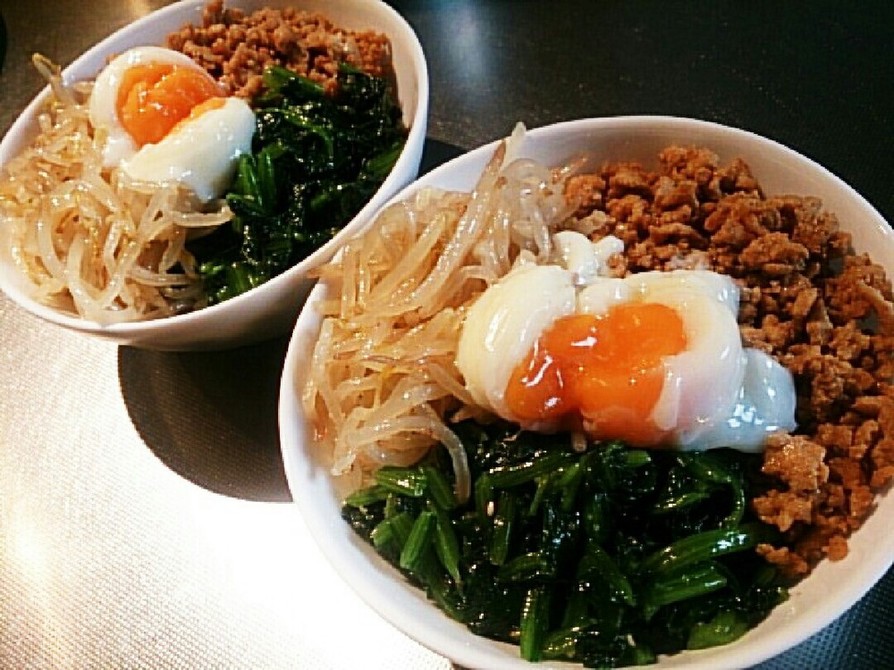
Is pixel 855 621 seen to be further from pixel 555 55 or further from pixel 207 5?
pixel 207 5

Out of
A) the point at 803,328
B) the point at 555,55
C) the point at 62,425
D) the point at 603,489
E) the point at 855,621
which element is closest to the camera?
the point at 603,489

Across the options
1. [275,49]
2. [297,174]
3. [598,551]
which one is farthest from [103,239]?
[598,551]

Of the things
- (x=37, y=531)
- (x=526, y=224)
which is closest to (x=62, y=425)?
(x=37, y=531)

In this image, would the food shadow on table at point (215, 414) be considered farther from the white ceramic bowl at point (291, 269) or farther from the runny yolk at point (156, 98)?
A: the runny yolk at point (156, 98)

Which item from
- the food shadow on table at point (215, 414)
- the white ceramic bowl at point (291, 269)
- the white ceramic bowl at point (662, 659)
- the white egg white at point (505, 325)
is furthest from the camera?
the food shadow on table at point (215, 414)

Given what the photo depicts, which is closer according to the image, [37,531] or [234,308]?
[234,308]

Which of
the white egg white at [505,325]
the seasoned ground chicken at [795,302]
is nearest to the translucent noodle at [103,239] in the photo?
the white egg white at [505,325]
